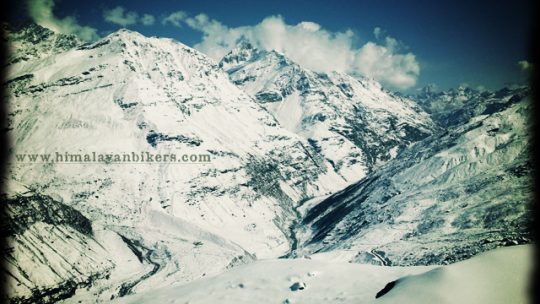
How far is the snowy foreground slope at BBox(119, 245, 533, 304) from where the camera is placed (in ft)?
56.0

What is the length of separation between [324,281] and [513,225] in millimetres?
117831

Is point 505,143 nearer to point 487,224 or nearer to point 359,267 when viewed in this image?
point 487,224

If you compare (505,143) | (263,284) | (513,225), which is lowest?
(513,225)

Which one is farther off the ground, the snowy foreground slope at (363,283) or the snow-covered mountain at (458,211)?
the snowy foreground slope at (363,283)

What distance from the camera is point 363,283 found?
87.2 feet

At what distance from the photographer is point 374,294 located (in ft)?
78.5

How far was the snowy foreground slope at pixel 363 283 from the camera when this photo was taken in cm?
1706

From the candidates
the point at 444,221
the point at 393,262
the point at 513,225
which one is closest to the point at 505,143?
the point at 444,221

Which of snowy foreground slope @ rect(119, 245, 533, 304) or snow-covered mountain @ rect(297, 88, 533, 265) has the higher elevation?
snowy foreground slope @ rect(119, 245, 533, 304)

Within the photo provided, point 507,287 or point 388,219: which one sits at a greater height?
point 507,287

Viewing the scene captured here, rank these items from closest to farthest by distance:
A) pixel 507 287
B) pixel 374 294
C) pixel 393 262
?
pixel 507 287 → pixel 374 294 → pixel 393 262

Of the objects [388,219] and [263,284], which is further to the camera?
[388,219]

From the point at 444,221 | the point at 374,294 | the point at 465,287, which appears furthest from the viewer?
the point at 444,221

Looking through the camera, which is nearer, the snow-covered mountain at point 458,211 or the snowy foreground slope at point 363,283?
the snowy foreground slope at point 363,283
